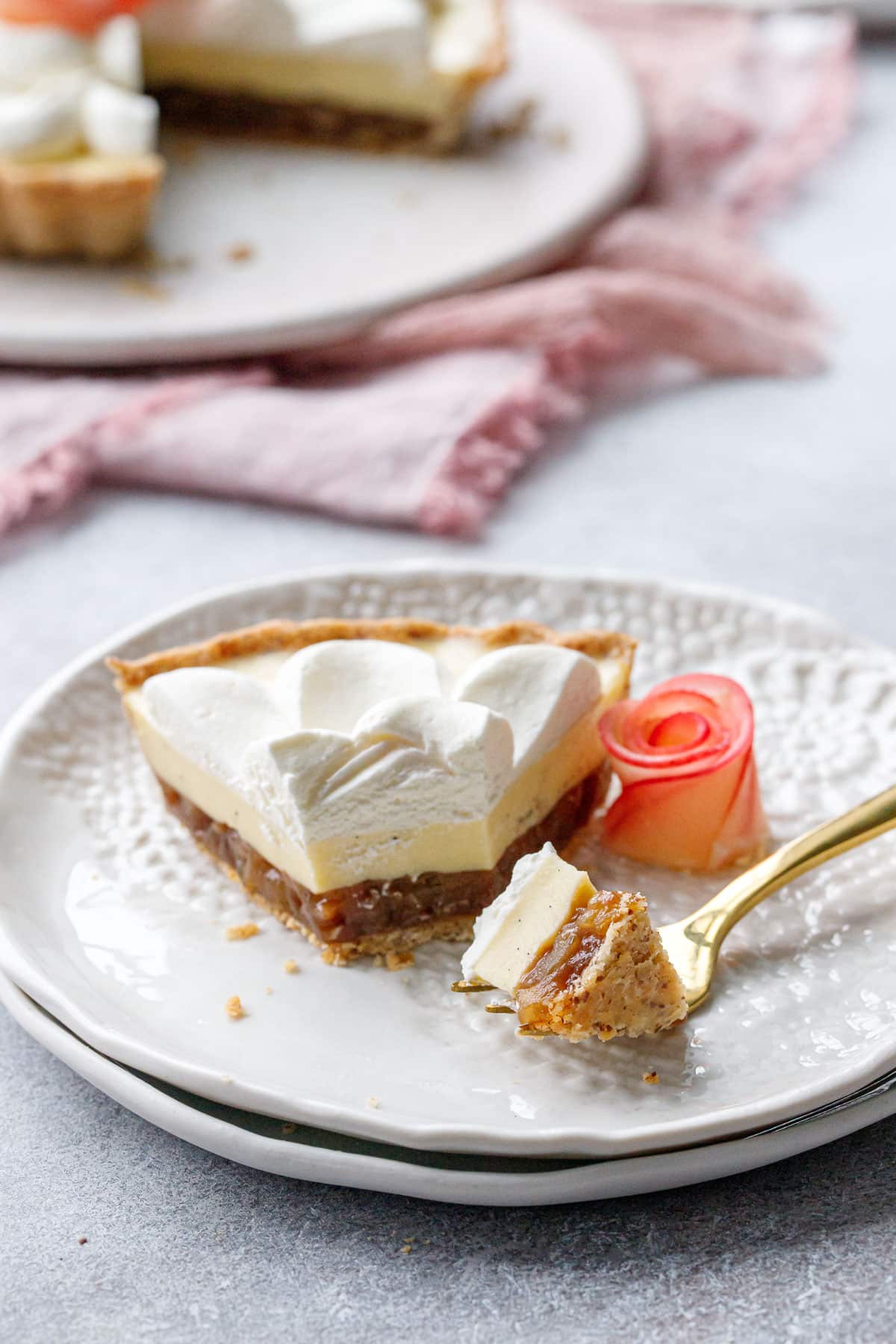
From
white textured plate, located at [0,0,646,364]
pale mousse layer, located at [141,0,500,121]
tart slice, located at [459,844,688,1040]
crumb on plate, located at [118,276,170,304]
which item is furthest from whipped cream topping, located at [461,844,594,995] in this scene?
pale mousse layer, located at [141,0,500,121]

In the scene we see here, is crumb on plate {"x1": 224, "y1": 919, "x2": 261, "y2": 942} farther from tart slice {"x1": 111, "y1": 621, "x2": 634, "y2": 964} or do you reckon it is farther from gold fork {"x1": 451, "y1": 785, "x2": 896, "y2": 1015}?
gold fork {"x1": 451, "y1": 785, "x2": 896, "y2": 1015}

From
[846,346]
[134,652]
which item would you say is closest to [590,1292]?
[134,652]

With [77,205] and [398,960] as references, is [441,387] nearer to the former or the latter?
[77,205]

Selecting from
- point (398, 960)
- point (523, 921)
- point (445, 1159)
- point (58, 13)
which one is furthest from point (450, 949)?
point (58, 13)

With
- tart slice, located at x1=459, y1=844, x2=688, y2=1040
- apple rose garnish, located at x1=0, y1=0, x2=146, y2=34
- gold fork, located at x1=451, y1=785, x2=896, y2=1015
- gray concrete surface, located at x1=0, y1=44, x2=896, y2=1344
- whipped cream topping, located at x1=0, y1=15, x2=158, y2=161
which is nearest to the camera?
gray concrete surface, located at x1=0, y1=44, x2=896, y2=1344

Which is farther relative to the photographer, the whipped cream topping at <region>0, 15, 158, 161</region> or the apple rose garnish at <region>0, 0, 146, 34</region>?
the apple rose garnish at <region>0, 0, 146, 34</region>
